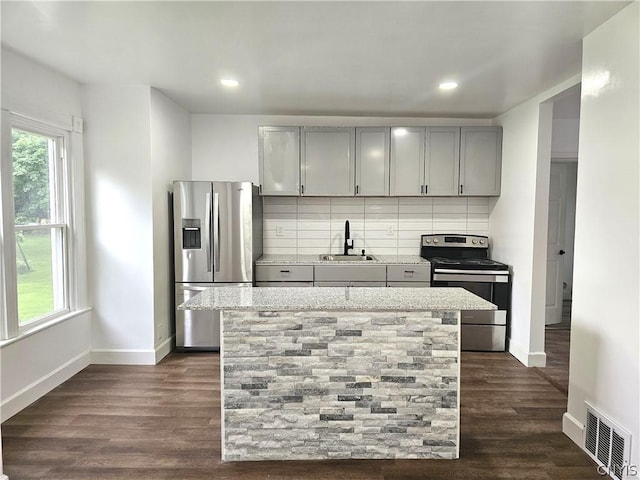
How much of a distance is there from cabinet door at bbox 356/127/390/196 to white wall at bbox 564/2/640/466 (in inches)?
85.6

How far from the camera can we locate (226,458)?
2.34m

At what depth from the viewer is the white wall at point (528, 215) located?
12.1 ft

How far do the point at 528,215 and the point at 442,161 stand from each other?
3.57ft

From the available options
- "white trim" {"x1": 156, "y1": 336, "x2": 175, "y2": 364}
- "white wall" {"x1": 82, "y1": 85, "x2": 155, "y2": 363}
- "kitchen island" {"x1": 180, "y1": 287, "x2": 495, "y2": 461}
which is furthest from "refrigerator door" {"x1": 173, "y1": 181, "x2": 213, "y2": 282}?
"kitchen island" {"x1": 180, "y1": 287, "x2": 495, "y2": 461}

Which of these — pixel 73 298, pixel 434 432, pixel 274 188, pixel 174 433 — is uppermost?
pixel 274 188

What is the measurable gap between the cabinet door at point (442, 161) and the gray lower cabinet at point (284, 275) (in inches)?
62.5

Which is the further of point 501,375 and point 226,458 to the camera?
point 501,375

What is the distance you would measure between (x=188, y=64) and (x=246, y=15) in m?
0.96

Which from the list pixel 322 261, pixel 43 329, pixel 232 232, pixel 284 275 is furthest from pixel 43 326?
pixel 322 261

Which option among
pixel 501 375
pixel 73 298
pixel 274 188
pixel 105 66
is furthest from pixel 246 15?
pixel 501 375

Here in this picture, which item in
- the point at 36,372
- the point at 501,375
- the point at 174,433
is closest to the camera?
the point at 174,433

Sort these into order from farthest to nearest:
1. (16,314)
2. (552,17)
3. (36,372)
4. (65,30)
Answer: (36,372) → (16,314) → (65,30) → (552,17)

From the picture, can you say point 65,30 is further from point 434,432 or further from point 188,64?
point 434,432

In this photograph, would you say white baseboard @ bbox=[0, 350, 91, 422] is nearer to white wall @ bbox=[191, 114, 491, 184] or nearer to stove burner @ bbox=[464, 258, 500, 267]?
white wall @ bbox=[191, 114, 491, 184]
